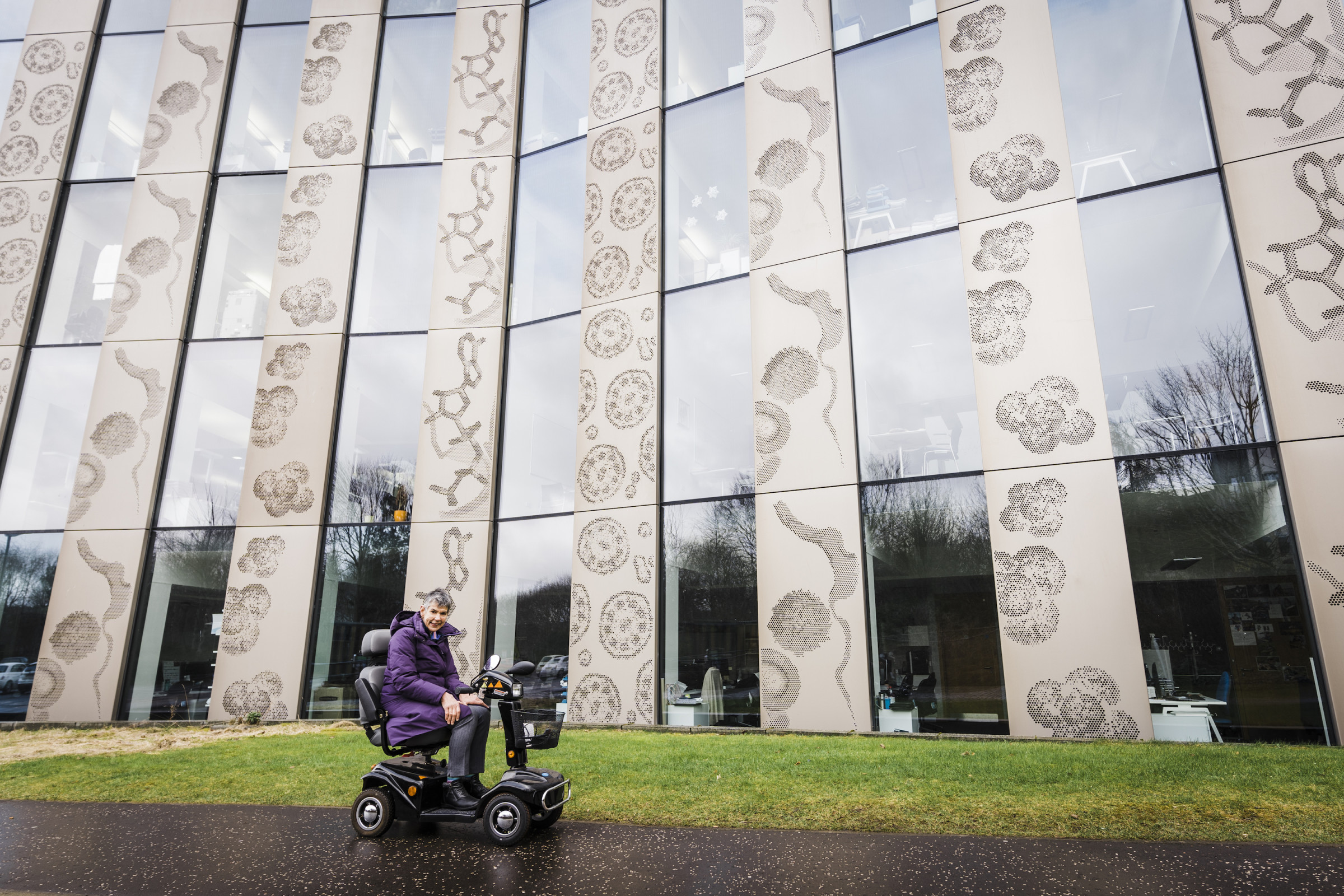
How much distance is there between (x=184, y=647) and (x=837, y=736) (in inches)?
387

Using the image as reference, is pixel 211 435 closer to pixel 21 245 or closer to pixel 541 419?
pixel 21 245

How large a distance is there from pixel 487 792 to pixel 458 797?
0.82 ft

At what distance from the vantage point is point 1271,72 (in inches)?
332

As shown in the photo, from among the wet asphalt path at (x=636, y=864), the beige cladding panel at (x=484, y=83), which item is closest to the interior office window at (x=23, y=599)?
the wet asphalt path at (x=636, y=864)

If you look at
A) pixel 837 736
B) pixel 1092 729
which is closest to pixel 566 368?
pixel 837 736

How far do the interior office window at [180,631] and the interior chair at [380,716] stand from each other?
24.8ft

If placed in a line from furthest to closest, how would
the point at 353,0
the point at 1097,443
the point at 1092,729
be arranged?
the point at 353,0 → the point at 1097,443 → the point at 1092,729

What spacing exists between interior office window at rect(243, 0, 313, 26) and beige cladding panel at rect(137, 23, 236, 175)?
0.49 metres

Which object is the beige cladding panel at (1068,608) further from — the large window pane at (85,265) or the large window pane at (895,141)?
the large window pane at (85,265)

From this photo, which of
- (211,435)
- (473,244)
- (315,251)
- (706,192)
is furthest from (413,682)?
(315,251)

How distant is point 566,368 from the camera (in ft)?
39.2

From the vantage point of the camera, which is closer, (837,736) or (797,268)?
(837,736)

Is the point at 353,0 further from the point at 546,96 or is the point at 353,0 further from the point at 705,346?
the point at 705,346

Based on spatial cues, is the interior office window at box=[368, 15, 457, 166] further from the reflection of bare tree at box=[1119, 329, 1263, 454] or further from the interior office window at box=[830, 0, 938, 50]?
the reflection of bare tree at box=[1119, 329, 1263, 454]
